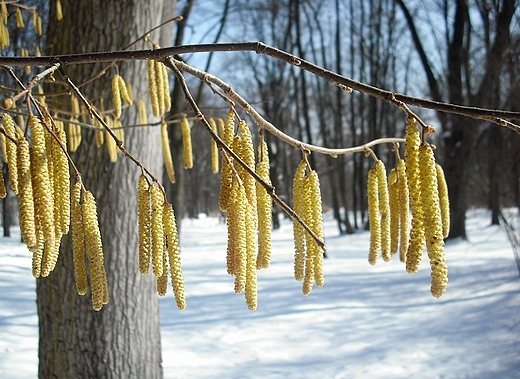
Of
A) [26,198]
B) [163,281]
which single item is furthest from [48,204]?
[163,281]

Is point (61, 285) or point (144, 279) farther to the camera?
point (144, 279)

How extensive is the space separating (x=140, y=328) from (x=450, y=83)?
856 centimetres

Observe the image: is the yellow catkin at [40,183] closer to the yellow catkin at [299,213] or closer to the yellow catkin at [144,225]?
the yellow catkin at [144,225]

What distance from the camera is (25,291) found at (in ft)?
15.4

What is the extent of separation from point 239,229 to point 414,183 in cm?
27

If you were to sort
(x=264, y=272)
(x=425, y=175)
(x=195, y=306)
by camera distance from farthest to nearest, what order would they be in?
(x=264, y=272), (x=195, y=306), (x=425, y=175)

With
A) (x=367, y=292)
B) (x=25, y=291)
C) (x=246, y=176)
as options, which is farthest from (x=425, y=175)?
(x=367, y=292)

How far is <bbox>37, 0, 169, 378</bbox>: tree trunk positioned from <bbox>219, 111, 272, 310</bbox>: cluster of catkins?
69.4 inches

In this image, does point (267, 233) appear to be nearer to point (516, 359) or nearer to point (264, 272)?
point (516, 359)

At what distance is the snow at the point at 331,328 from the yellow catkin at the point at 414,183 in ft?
10.5

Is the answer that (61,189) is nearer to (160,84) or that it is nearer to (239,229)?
(239,229)

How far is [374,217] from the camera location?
103cm

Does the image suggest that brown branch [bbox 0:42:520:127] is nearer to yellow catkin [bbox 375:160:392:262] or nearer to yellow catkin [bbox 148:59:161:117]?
yellow catkin [bbox 375:160:392:262]

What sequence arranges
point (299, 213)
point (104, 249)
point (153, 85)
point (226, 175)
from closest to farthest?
point (226, 175), point (299, 213), point (153, 85), point (104, 249)
